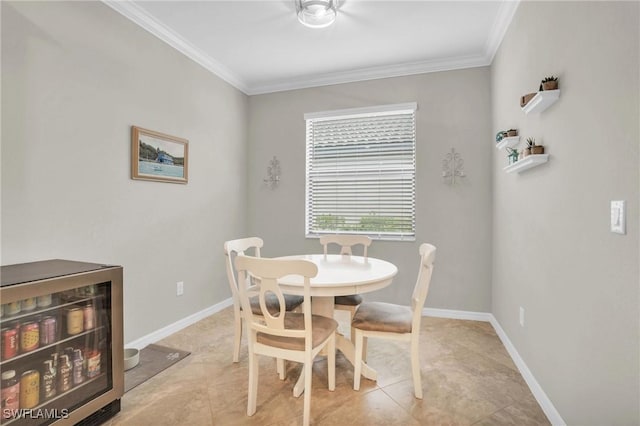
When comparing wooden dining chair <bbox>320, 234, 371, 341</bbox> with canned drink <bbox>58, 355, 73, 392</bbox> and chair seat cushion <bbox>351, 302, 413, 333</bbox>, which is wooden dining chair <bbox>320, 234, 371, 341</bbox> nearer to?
chair seat cushion <bbox>351, 302, 413, 333</bbox>

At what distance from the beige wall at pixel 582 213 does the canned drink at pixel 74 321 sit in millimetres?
2399

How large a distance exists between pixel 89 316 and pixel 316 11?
245 centimetres

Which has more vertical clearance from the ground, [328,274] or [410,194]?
[410,194]

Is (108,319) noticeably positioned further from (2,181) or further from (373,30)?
(373,30)

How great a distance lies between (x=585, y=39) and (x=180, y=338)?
11.0 ft

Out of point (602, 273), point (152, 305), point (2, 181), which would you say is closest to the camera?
point (602, 273)

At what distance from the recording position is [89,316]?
175cm

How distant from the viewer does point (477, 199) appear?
3.31 m

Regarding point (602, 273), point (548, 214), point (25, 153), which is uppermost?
point (25, 153)

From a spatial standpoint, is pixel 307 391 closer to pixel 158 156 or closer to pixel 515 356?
pixel 515 356

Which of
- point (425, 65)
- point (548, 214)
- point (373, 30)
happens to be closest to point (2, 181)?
point (373, 30)

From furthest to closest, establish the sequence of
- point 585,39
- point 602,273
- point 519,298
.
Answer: point 519,298 < point 585,39 < point 602,273

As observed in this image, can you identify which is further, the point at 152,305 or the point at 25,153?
the point at 152,305

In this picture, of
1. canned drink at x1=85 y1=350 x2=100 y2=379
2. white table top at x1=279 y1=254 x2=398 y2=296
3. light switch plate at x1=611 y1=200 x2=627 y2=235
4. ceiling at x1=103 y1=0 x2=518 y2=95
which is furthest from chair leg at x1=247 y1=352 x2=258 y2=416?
ceiling at x1=103 y1=0 x2=518 y2=95
